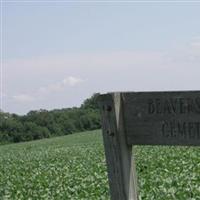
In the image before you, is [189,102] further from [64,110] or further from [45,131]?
[64,110]

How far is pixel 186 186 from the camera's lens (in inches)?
382

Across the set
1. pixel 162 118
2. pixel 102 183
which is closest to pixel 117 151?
pixel 162 118

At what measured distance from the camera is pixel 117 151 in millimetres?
4367

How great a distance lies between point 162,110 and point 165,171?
866 centimetres

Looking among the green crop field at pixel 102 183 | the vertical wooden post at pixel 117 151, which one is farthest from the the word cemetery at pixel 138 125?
the green crop field at pixel 102 183

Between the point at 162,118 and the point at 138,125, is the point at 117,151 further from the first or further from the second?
the point at 162,118

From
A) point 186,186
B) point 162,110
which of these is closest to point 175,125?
point 162,110

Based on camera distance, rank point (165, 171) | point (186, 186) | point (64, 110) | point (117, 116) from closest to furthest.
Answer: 1. point (117, 116)
2. point (186, 186)
3. point (165, 171)
4. point (64, 110)

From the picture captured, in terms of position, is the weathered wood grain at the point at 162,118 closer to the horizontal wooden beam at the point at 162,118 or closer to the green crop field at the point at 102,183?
the horizontal wooden beam at the point at 162,118

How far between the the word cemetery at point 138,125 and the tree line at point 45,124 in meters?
59.4

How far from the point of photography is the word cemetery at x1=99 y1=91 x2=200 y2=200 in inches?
159

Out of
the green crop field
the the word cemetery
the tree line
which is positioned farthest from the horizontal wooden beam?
the tree line

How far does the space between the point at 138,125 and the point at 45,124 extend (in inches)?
2465

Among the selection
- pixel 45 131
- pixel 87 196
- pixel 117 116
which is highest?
pixel 45 131
